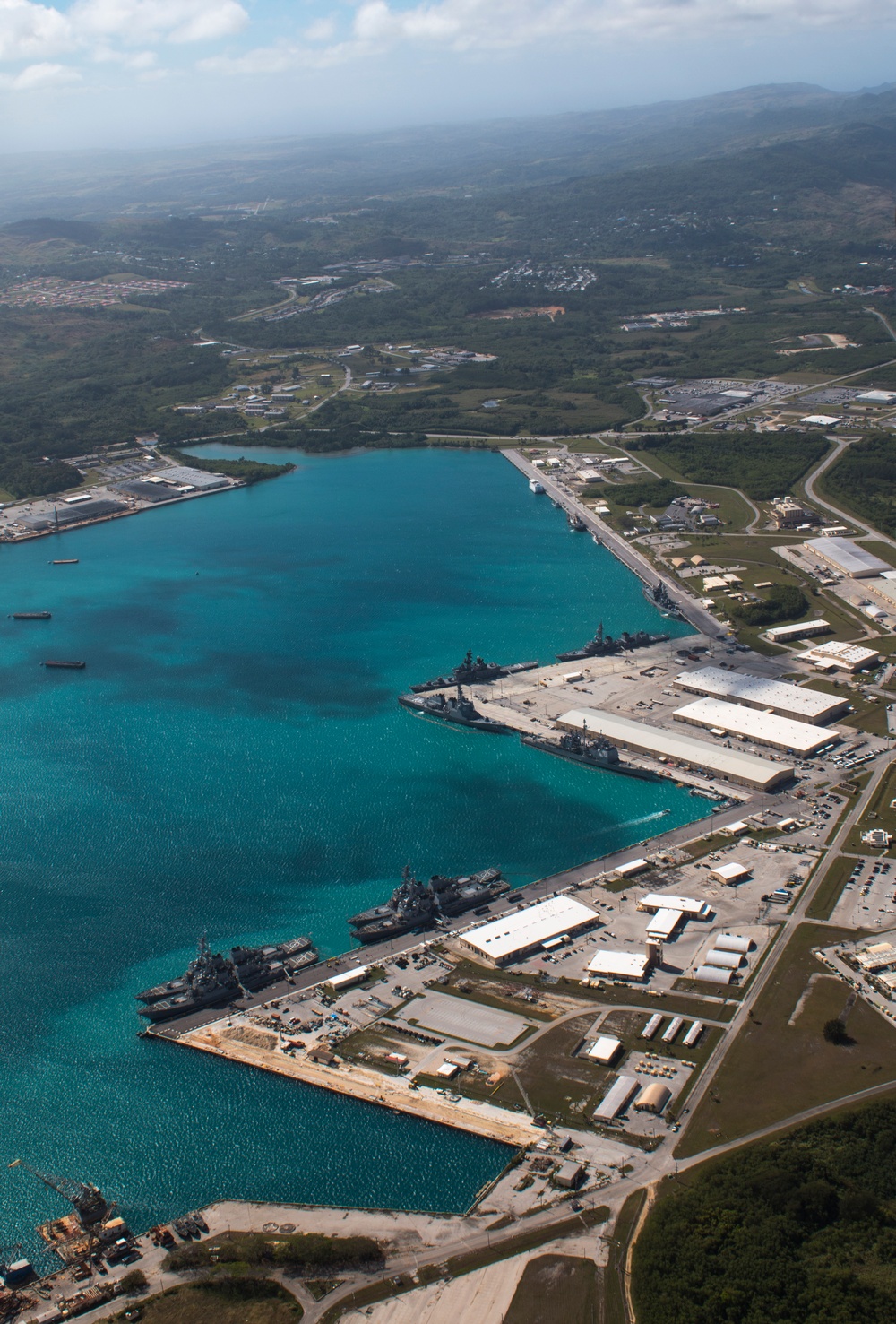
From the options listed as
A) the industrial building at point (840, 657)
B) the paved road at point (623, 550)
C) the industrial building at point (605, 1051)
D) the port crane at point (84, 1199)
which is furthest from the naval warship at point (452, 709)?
the port crane at point (84, 1199)

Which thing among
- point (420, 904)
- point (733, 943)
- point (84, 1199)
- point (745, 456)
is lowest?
point (84, 1199)

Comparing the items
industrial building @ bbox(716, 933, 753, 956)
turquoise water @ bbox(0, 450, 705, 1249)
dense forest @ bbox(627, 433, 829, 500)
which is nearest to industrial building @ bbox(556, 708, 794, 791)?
turquoise water @ bbox(0, 450, 705, 1249)

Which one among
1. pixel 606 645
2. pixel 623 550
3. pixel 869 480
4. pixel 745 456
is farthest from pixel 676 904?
pixel 745 456

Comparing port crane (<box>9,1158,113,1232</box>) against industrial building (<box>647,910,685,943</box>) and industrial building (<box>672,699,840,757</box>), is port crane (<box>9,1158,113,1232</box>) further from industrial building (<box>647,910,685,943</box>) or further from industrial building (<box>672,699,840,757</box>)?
industrial building (<box>672,699,840,757</box>)

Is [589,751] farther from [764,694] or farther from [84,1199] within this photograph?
[84,1199]

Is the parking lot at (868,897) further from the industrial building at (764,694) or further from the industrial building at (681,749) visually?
the industrial building at (764,694)

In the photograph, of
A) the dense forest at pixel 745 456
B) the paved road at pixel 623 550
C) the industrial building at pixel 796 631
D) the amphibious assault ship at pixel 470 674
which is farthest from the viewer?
the dense forest at pixel 745 456
